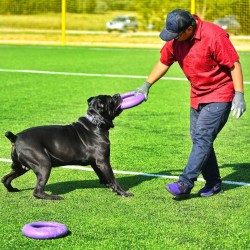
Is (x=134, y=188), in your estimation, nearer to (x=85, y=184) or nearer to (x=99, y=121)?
(x=85, y=184)

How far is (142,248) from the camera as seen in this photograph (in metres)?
5.84

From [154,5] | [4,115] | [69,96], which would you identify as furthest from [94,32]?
[4,115]

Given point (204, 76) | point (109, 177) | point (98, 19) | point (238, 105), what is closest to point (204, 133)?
point (238, 105)

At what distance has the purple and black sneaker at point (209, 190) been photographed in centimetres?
757

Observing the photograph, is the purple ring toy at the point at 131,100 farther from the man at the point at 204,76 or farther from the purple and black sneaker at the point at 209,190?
the purple and black sneaker at the point at 209,190

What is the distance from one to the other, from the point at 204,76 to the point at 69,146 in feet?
4.62

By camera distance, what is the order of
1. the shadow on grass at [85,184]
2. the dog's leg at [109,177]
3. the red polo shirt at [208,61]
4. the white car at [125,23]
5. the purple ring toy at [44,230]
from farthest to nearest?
the white car at [125,23], the shadow on grass at [85,184], the dog's leg at [109,177], the red polo shirt at [208,61], the purple ring toy at [44,230]

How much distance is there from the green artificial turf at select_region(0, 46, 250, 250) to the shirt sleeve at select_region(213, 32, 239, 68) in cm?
130

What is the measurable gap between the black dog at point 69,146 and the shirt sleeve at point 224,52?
1.08 m

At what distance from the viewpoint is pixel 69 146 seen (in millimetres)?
7371

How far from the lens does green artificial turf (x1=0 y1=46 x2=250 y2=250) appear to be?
6.15 metres

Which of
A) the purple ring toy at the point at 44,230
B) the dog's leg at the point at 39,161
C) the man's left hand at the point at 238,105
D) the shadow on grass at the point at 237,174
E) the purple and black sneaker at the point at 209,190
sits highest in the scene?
the man's left hand at the point at 238,105

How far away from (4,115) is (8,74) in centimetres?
625

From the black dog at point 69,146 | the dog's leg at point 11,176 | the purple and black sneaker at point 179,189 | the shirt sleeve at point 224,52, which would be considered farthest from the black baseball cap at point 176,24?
the dog's leg at point 11,176
